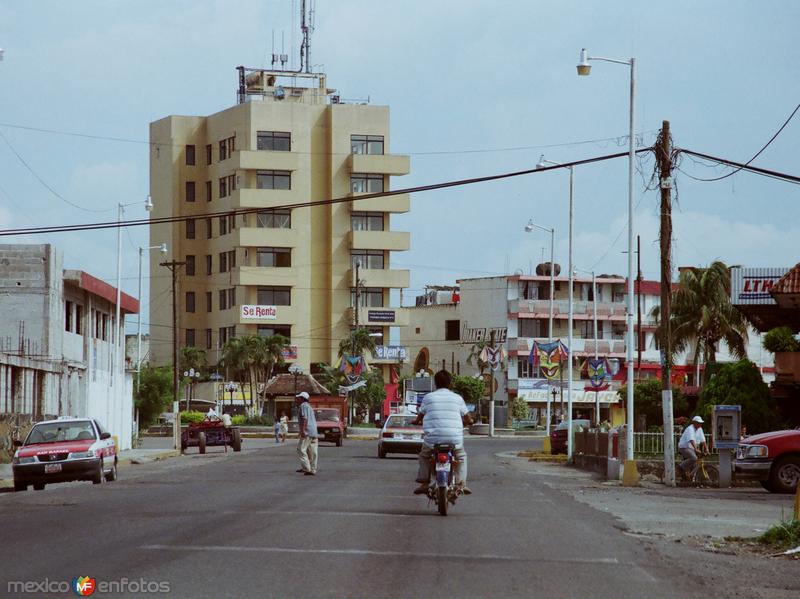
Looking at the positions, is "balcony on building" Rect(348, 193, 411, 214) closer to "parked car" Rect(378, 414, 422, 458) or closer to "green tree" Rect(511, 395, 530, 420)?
"green tree" Rect(511, 395, 530, 420)

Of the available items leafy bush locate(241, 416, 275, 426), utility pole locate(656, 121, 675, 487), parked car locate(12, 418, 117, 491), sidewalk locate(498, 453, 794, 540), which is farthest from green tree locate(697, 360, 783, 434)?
leafy bush locate(241, 416, 275, 426)

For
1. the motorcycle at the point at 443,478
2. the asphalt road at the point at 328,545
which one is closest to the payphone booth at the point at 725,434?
the asphalt road at the point at 328,545

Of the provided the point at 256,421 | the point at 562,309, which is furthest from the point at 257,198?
the point at 562,309

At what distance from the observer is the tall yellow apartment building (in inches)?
4085

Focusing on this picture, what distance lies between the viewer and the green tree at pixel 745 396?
48.1m

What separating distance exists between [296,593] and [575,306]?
108 meters

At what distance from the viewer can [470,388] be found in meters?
Result: 113

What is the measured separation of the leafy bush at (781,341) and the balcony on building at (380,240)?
5628 cm

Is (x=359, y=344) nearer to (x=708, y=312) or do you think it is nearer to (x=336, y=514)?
(x=708, y=312)

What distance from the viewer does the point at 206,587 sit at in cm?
1030

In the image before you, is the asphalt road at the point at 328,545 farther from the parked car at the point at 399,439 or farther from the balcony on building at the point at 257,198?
the balcony on building at the point at 257,198

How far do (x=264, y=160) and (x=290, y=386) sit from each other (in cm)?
1913

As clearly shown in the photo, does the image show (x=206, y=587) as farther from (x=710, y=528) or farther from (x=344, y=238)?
(x=344, y=238)

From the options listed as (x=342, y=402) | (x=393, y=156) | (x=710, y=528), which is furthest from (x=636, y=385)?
(x=710, y=528)
